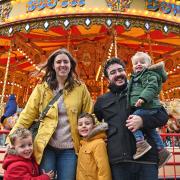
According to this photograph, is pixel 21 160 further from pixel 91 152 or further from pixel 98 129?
pixel 98 129

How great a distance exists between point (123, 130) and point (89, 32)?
906 centimetres

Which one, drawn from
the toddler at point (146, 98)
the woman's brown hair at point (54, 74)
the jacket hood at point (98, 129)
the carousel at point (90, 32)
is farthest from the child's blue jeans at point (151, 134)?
the carousel at point (90, 32)

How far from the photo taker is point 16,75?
57.5ft

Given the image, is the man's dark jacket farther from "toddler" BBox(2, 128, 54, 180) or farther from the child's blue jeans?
"toddler" BBox(2, 128, 54, 180)

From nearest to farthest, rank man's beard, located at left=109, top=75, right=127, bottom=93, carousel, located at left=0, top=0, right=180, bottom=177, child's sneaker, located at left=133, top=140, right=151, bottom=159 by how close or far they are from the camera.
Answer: child's sneaker, located at left=133, top=140, right=151, bottom=159 < man's beard, located at left=109, top=75, right=127, bottom=93 < carousel, located at left=0, top=0, right=180, bottom=177

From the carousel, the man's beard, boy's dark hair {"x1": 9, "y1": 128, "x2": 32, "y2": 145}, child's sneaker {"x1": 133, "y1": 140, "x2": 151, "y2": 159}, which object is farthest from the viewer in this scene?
the carousel

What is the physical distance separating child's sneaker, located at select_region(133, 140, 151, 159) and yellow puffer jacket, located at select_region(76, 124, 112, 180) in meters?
0.30

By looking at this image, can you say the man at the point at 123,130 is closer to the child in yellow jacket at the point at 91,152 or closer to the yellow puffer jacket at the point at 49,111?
the child in yellow jacket at the point at 91,152

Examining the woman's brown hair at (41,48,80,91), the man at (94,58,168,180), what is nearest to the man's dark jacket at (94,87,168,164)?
the man at (94,58,168,180)

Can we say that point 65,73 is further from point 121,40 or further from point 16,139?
point 121,40

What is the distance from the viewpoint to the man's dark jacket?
285 cm

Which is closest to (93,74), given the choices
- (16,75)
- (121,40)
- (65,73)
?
(121,40)

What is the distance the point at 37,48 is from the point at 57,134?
421 inches

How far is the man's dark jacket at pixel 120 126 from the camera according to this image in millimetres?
2846
